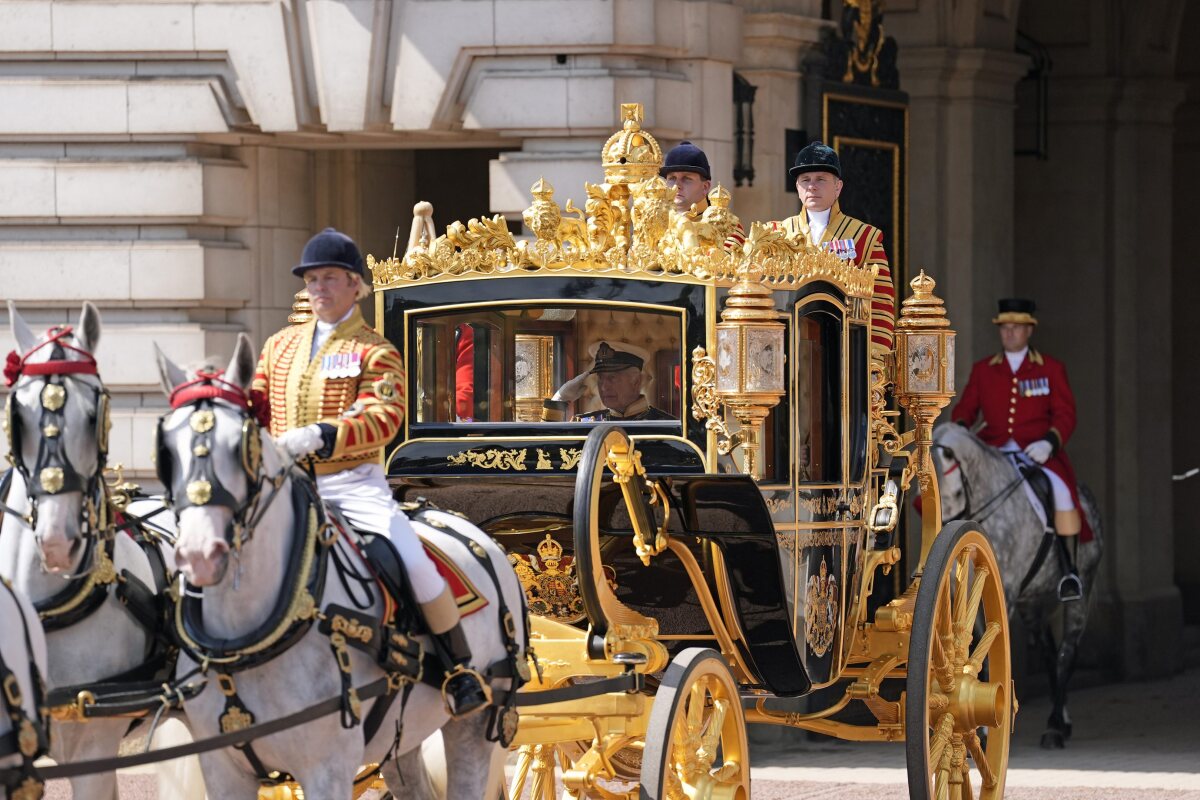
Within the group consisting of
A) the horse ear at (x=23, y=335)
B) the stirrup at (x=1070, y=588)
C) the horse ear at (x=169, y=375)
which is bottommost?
the stirrup at (x=1070, y=588)

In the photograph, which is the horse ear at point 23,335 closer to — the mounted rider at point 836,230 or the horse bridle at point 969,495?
the mounted rider at point 836,230

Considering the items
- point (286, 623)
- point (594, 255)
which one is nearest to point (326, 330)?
point (286, 623)

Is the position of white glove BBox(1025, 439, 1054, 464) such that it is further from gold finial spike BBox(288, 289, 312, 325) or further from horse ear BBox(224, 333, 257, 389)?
horse ear BBox(224, 333, 257, 389)

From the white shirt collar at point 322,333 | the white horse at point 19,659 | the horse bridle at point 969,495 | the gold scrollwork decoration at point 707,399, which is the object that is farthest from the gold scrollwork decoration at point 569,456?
the horse bridle at point 969,495

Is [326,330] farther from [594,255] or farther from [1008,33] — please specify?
[1008,33]

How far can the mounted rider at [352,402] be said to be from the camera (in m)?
6.36

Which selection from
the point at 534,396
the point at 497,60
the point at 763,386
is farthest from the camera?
the point at 497,60

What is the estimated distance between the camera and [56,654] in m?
6.50

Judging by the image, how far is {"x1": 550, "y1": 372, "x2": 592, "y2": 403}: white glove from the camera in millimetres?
8102

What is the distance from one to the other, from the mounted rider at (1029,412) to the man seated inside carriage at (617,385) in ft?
18.7

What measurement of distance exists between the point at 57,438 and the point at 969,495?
7.50 metres

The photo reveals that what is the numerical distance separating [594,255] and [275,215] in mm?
4724

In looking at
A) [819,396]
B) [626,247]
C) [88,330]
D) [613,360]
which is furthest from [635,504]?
[88,330]

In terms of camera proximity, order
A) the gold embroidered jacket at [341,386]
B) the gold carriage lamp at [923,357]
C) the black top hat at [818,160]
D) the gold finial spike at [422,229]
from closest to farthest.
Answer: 1. the gold embroidered jacket at [341,386]
2. the gold finial spike at [422,229]
3. the black top hat at [818,160]
4. the gold carriage lamp at [923,357]
